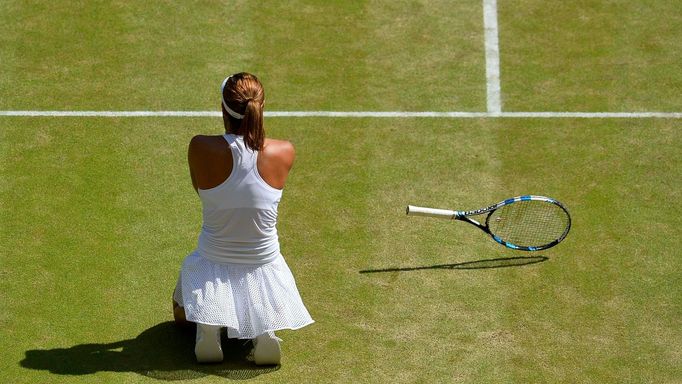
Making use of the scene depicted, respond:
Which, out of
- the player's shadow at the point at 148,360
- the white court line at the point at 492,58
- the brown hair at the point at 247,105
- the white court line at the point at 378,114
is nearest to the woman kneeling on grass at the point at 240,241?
the brown hair at the point at 247,105

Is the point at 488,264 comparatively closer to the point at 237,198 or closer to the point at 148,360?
the point at 237,198

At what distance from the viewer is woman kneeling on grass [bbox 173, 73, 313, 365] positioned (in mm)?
9289

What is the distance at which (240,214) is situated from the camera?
30.7 feet

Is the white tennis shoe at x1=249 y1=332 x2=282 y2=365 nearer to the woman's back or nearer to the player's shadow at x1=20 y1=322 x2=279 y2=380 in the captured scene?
the player's shadow at x1=20 y1=322 x2=279 y2=380

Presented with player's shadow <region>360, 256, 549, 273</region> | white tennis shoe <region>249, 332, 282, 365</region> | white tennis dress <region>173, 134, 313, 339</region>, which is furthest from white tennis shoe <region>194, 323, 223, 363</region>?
player's shadow <region>360, 256, 549, 273</region>

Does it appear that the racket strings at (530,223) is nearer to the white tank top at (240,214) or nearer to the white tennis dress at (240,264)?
the white tennis dress at (240,264)

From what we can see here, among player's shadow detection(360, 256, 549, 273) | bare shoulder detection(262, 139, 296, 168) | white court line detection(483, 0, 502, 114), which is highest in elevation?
bare shoulder detection(262, 139, 296, 168)

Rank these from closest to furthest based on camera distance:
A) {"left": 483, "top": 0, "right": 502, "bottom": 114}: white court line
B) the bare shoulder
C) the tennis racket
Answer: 1. the bare shoulder
2. the tennis racket
3. {"left": 483, "top": 0, "right": 502, "bottom": 114}: white court line

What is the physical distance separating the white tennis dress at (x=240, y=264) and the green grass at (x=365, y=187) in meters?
0.48

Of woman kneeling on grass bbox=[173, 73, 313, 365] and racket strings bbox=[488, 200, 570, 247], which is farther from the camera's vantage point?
racket strings bbox=[488, 200, 570, 247]

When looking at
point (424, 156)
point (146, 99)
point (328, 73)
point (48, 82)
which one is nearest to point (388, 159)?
point (424, 156)

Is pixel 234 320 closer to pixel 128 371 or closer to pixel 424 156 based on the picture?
pixel 128 371

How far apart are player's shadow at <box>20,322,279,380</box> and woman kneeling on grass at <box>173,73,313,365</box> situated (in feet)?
0.38

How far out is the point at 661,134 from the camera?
12672 millimetres
